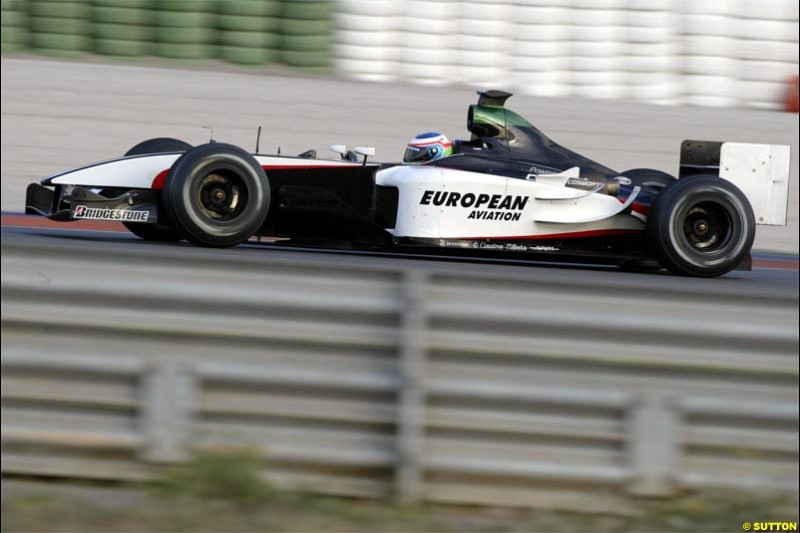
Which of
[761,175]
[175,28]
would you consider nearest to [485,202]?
[761,175]

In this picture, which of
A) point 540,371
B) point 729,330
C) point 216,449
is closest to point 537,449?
point 540,371

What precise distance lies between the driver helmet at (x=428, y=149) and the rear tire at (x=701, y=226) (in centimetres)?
137

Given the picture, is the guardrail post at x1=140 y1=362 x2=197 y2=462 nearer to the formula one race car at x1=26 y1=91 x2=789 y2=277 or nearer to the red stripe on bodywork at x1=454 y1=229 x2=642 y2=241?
the formula one race car at x1=26 y1=91 x2=789 y2=277

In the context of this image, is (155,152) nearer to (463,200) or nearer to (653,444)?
(463,200)

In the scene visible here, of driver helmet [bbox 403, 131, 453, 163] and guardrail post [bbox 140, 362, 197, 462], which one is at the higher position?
driver helmet [bbox 403, 131, 453, 163]

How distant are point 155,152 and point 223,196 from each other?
0.92 metres

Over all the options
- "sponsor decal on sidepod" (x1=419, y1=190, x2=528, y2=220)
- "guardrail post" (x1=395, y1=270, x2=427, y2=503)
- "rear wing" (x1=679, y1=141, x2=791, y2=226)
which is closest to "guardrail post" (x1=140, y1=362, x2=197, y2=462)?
"guardrail post" (x1=395, y1=270, x2=427, y2=503)

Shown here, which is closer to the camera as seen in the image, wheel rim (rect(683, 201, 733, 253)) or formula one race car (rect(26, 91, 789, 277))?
formula one race car (rect(26, 91, 789, 277))

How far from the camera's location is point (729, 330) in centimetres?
337

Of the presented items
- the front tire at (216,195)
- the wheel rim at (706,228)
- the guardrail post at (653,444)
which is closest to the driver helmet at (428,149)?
the front tire at (216,195)

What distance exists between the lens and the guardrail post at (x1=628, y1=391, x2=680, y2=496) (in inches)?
130

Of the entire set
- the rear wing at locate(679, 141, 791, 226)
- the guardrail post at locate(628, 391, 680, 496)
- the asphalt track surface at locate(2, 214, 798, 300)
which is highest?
the rear wing at locate(679, 141, 791, 226)

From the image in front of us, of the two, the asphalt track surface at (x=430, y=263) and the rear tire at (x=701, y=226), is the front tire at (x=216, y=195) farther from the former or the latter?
the rear tire at (x=701, y=226)

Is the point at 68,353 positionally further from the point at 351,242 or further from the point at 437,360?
the point at 351,242
